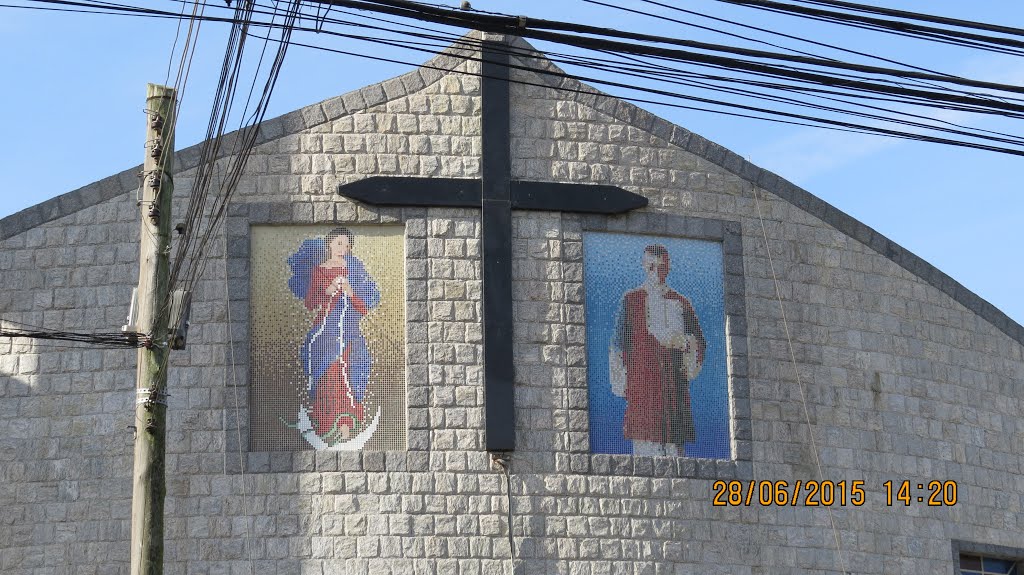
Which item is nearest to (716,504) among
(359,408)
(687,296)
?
(687,296)

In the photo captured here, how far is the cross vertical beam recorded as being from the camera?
56.6 ft

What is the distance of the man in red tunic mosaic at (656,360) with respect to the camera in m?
17.8

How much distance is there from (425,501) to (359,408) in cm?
126

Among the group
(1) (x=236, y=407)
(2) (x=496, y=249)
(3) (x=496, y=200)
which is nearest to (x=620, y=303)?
(2) (x=496, y=249)

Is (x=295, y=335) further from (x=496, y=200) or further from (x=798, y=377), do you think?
(x=798, y=377)

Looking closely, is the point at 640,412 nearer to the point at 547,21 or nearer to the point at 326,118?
the point at 326,118

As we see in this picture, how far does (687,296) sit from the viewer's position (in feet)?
60.2

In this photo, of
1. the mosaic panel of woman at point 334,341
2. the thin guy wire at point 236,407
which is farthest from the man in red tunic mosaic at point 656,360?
the thin guy wire at point 236,407

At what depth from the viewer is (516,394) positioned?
1745cm

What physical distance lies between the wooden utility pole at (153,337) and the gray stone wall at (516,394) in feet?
16.6
